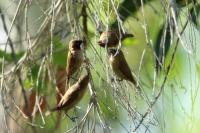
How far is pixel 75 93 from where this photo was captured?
1798mm

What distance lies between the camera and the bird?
1784 mm

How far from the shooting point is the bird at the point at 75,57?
178 cm

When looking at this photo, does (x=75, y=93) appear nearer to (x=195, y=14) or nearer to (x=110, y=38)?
(x=110, y=38)

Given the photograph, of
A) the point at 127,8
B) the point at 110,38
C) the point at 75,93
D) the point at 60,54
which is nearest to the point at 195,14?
the point at 110,38

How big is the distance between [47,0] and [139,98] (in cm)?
62

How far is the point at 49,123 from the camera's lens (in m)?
2.70

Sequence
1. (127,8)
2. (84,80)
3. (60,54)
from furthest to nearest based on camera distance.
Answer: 1. (60,54)
2. (127,8)
3. (84,80)

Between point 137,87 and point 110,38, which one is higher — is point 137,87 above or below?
below

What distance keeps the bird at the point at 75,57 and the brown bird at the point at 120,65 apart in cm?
7

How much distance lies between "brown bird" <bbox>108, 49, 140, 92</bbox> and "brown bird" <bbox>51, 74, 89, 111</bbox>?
0.08m

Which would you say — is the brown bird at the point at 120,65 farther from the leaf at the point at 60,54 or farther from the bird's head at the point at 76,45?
the leaf at the point at 60,54

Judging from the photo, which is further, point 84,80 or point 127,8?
point 127,8

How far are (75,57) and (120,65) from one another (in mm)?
105

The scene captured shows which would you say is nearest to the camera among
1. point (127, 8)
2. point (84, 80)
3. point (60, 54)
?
Answer: point (84, 80)
